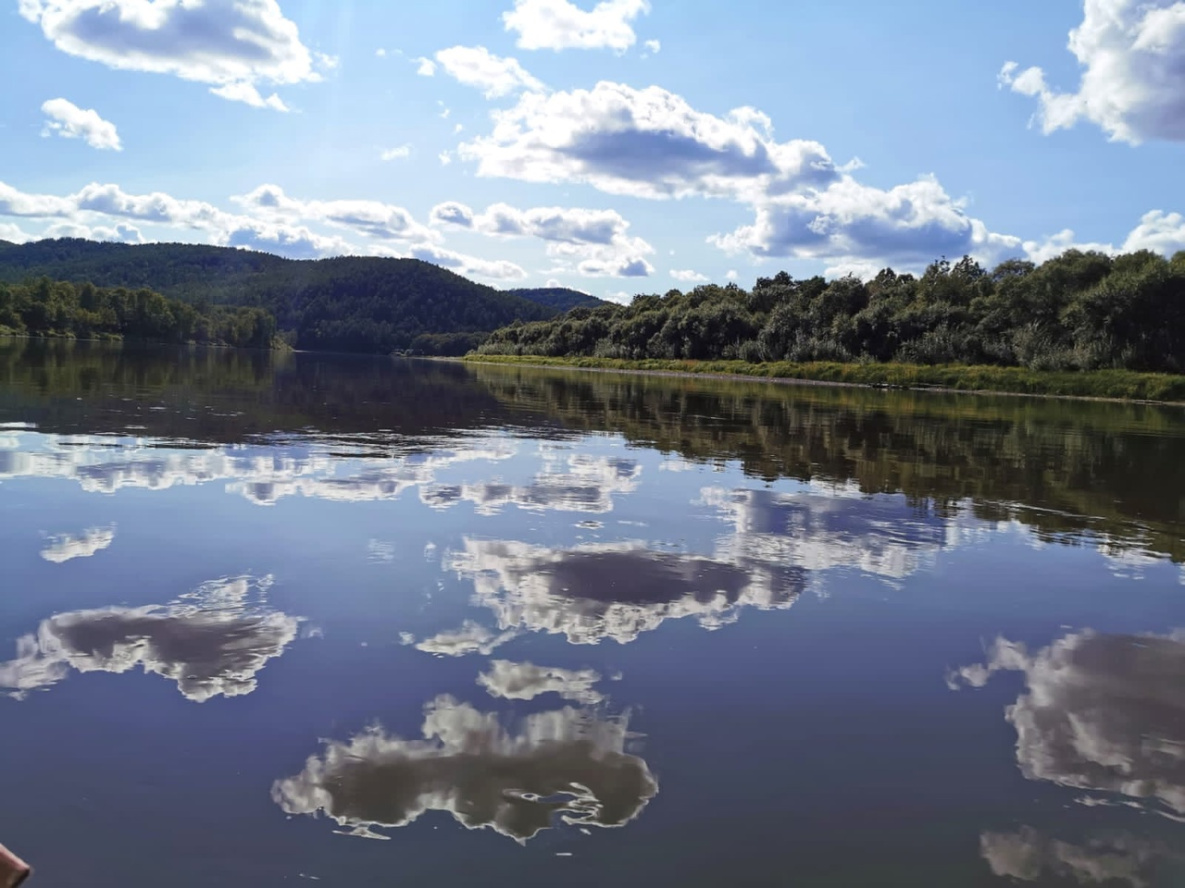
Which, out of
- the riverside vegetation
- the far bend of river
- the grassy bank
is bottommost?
the far bend of river

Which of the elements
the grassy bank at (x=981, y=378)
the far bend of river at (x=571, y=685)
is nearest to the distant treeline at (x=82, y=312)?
the grassy bank at (x=981, y=378)

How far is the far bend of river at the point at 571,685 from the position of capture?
4734 mm

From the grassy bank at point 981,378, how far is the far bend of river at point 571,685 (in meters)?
58.2

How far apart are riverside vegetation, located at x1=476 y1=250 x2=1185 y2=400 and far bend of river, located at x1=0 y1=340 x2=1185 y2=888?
212 ft

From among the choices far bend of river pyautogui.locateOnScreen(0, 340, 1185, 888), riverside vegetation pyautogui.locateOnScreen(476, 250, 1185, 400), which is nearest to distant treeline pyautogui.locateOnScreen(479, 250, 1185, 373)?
riverside vegetation pyautogui.locateOnScreen(476, 250, 1185, 400)

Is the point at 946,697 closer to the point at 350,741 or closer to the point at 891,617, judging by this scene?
the point at 891,617

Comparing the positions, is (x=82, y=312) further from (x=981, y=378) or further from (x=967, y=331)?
(x=981, y=378)

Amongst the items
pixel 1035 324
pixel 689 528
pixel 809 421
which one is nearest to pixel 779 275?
pixel 1035 324

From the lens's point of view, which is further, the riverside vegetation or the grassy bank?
the riverside vegetation

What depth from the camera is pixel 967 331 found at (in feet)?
283

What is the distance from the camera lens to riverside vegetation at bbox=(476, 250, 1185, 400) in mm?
72062

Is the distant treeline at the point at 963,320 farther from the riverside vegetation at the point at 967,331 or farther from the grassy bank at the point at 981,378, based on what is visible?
the grassy bank at the point at 981,378

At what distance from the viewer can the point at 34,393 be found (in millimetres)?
29141

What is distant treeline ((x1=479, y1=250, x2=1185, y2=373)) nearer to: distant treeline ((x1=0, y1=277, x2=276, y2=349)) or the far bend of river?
the far bend of river
